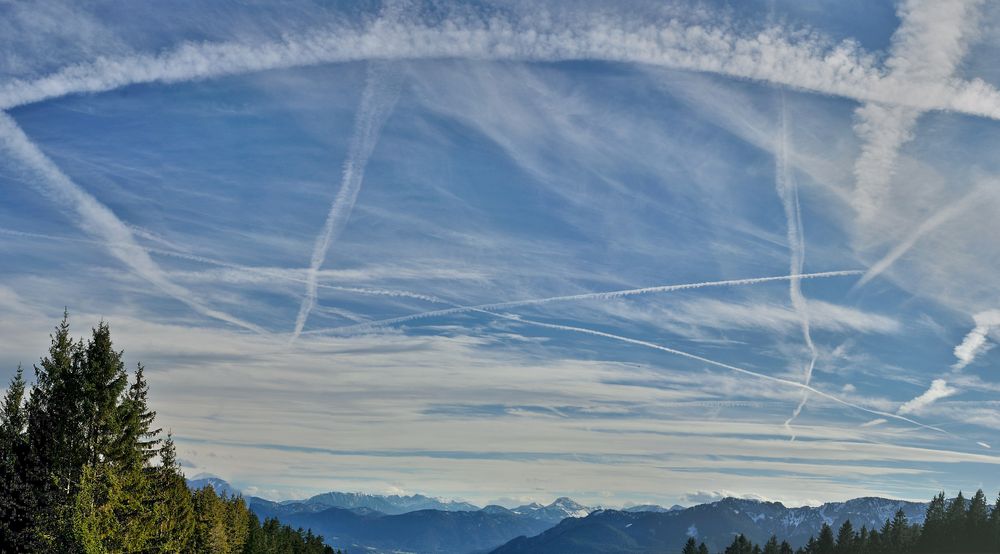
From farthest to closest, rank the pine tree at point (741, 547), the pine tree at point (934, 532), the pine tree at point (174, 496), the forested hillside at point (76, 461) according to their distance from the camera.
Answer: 1. the pine tree at point (741, 547)
2. the pine tree at point (934, 532)
3. the pine tree at point (174, 496)
4. the forested hillside at point (76, 461)

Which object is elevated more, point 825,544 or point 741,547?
point 825,544

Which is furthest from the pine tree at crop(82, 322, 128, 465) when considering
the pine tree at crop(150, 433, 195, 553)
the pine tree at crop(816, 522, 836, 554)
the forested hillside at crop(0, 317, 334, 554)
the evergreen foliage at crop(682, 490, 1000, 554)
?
the pine tree at crop(816, 522, 836, 554)

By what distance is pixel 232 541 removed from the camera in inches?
4769

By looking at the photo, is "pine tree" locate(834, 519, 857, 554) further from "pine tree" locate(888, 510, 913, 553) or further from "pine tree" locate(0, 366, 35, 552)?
"pine tree" locate(0, 366, 35, 552)

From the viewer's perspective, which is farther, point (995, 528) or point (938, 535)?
point (938, 535)

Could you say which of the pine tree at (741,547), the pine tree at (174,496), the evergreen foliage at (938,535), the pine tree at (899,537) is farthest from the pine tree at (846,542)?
the pine tree at (174,496)

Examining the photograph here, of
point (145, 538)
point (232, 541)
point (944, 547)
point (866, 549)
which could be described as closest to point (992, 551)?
point (944, 547)

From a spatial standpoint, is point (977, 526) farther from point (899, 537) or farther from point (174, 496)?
point (174, 496)

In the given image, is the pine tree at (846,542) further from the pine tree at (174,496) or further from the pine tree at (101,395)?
the pine tree at (101,395)

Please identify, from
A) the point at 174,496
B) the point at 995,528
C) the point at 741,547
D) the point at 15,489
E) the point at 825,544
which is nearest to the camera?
the point at 15,489

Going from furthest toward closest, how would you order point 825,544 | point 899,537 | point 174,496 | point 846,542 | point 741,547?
1. point 741,547
2. point 825,544
3. point 846,542
4. point 899,537
5. point 174,496

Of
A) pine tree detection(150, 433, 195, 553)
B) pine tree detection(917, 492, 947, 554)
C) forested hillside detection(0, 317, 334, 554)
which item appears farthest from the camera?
pine tree detection(917, 492, 947, 554)

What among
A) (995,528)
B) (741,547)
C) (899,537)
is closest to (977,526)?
(995,528)

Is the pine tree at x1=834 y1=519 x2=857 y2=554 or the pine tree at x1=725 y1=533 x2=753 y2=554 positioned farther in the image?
the pine tree at x1=725 y1=533 x2=753 y2=554
